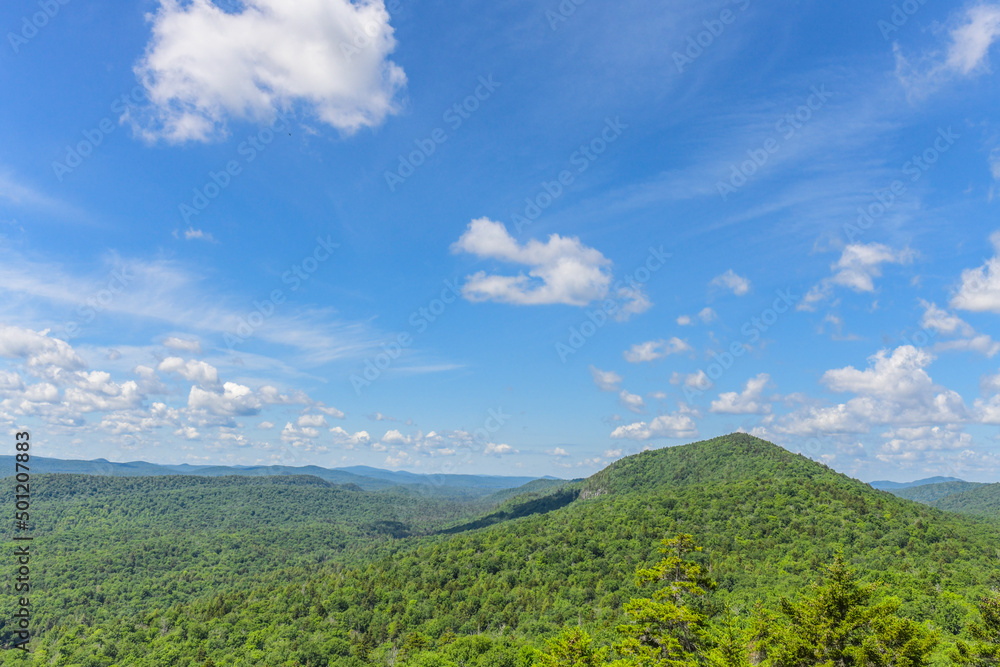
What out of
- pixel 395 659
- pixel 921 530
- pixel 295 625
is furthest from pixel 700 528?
pixel 295 625

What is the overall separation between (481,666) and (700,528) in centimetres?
11487

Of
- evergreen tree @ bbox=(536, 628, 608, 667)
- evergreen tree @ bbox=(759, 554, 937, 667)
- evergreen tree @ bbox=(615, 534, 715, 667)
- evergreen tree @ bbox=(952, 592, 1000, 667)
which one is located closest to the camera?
evergreen tree @ bbox=(615, 534, 715, 667)

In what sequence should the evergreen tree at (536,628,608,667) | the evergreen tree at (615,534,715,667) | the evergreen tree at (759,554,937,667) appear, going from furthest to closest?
the evergreen tree at (536,628,608,667)
the evergreen tree at (759,554,937,667)
the evergreen tree at (615,534,715,667)

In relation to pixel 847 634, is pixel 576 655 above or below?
below

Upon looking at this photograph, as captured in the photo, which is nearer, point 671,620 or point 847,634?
point 671,620

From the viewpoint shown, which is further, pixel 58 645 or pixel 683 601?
pixel 58 645

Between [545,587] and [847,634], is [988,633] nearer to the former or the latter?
[847,634]

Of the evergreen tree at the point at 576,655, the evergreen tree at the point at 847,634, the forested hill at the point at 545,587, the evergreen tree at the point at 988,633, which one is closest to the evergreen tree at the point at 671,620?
the evergreen tree at the point at 576,655

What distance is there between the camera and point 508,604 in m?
147

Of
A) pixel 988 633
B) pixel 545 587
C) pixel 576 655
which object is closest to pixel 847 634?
pixel 988 633

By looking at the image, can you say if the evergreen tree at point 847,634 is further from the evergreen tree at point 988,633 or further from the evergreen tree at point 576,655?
the evergreen tree at point 576,655

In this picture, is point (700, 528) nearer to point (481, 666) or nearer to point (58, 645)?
point (481, 666)

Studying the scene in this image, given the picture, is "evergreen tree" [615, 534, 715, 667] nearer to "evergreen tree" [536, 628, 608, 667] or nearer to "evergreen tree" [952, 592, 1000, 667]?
"evergreen tree" [536, 628, 608, 667]

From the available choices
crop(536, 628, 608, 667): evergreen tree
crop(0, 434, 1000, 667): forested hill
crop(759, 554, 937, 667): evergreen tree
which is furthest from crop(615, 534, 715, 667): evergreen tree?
crop(0, 434, 1000, 667): forested hill
